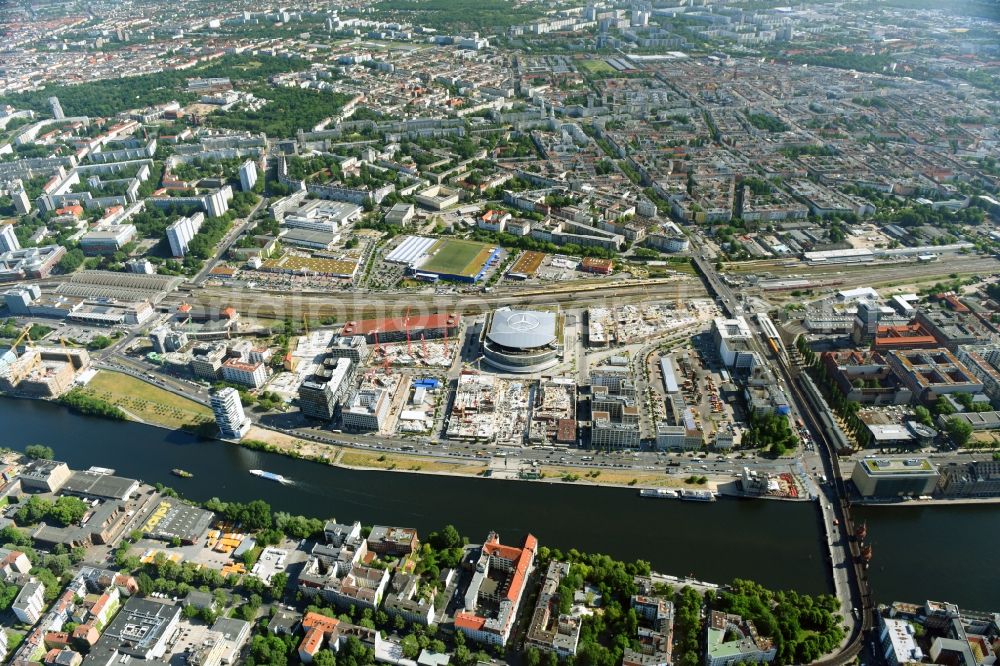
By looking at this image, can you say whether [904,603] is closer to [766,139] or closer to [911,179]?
[911,179]

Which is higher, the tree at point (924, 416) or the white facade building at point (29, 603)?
the white facade building at point (29, 603)

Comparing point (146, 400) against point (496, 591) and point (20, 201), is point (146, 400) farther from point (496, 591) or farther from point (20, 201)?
point (20, 201)

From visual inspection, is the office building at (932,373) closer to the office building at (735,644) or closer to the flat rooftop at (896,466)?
the flat rooftop at (896,466)

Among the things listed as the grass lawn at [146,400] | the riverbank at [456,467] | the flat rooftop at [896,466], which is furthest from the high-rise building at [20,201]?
the flat rooftop at [896,466]

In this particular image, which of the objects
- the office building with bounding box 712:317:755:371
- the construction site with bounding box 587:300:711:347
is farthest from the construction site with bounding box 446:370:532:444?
the office building with bounding box 712:317:755:371

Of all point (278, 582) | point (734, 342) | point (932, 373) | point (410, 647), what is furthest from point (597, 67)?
point (410, 647)

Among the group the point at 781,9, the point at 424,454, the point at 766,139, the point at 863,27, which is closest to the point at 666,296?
the point at 424,454
